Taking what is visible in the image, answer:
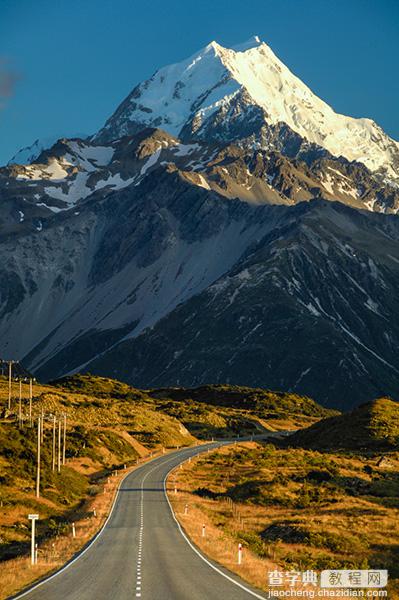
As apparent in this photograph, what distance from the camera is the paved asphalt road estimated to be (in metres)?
30.1

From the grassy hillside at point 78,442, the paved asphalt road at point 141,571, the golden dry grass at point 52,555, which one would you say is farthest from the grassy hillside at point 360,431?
the paved asphalt road at point 141,571

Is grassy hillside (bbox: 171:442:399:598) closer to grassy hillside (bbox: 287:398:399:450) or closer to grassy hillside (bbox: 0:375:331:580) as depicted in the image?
grassy hillside (bbox: 0:375:331:580)

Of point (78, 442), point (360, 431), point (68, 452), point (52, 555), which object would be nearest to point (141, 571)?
point (52, 555)

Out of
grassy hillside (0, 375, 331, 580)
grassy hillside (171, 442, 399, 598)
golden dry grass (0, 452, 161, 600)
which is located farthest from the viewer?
grassy hillside (0, 375, 331, 580)

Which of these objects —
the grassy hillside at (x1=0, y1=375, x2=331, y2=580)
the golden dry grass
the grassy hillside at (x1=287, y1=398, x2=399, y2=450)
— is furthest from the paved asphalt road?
the grassy hillside at (x1=287, y1=398, x2=399, y2=450)

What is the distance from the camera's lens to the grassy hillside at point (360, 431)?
4732 inches

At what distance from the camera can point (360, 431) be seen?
417 feet

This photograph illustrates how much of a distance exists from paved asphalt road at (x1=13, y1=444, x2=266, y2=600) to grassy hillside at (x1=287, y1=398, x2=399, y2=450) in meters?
65.7

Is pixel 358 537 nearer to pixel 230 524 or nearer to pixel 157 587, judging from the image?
pixel 230 524

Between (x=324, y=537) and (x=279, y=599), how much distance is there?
25.3 m

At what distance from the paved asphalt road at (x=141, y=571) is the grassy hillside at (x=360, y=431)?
216 ft

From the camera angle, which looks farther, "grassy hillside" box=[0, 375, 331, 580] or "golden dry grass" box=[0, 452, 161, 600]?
"grassy hillside" box=[0, 375, 331, 580]

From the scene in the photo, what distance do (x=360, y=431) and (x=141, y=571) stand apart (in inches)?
3767

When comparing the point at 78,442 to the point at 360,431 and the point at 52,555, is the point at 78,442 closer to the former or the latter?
the point at 360,431
